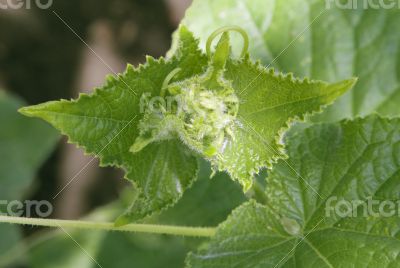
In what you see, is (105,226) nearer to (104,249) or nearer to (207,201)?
(207,201)

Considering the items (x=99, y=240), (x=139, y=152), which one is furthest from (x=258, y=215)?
(x=99, y=240)

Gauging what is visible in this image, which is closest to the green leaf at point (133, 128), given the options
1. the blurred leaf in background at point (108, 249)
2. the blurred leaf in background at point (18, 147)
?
the blurred leaf in background at point (108, 249)

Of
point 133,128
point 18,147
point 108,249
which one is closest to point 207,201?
point 133,128

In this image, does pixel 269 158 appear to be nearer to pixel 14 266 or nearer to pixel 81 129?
pixel 81 129

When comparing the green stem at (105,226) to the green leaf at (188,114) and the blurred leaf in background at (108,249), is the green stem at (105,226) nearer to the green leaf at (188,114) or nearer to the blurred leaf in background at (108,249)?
the green leaf at (188,114)

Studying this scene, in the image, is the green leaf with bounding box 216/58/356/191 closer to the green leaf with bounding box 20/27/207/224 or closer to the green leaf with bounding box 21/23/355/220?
the green leaf with bounding box 21/23/355/220

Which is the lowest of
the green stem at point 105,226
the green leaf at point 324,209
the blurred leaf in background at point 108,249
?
the green leaf at point 324,209
